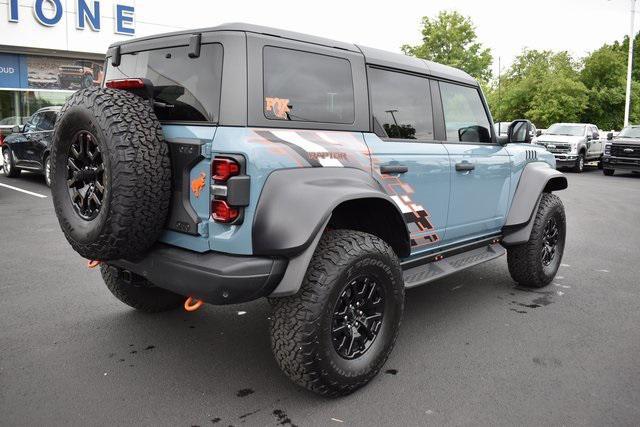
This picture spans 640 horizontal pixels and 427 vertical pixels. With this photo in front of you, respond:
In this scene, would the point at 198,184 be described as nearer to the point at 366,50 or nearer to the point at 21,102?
the point at 366,50

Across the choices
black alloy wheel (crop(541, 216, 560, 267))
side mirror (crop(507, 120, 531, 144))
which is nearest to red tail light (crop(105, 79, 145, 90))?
side mirror (crop(507, 120, 531, 144))

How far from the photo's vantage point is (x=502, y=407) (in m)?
2.91

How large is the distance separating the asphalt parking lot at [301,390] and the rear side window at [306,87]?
5.09ft

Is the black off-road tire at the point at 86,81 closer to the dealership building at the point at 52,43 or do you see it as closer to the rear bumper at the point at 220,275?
the dealership building at the point at 52,43

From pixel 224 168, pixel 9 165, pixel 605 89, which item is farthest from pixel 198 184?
pixel 605 89

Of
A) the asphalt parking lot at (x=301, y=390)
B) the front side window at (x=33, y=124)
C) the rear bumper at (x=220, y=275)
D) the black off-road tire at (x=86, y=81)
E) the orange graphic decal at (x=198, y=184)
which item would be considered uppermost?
the black off-road tire at (x=86, y=81)

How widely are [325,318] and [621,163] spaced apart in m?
17.2

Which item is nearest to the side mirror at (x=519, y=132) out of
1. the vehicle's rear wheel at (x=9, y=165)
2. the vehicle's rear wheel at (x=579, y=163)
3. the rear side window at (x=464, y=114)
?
the rear side window at (x=464, y=114)

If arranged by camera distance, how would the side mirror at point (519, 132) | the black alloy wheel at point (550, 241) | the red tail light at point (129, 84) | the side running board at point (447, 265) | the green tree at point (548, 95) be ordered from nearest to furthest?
the red tail light at point (129, 84), the side running board at point (447, 265), the side mirror at point (519, 132), the black alloy wheel at point (550, 241), the green tree at point (548, 95)

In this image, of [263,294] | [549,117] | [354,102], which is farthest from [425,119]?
[549,117]

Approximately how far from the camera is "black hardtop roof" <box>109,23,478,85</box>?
9.39ft

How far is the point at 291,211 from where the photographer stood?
8.79ft

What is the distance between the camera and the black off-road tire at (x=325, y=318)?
109 inches

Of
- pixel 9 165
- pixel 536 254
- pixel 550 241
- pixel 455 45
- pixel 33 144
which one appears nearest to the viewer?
pixel 536 254
